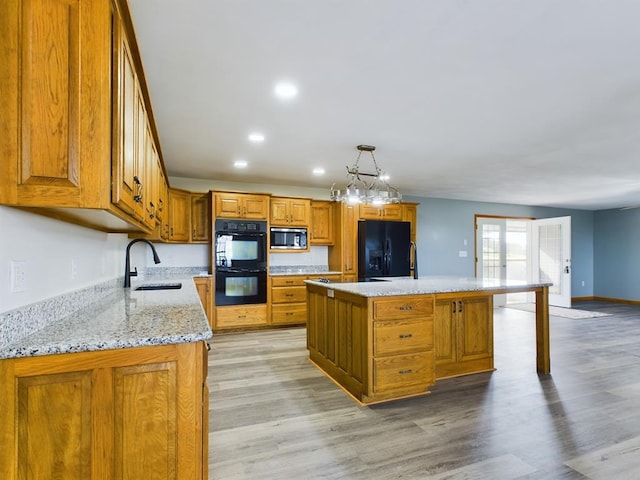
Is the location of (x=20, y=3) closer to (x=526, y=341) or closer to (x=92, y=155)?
(x=92, y=155)

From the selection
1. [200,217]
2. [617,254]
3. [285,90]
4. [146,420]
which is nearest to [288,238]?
[200,217]

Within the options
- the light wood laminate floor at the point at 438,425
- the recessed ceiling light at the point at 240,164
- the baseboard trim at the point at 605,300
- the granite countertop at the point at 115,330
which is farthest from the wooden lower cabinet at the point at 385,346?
the baseboard trim at the point at 605,300

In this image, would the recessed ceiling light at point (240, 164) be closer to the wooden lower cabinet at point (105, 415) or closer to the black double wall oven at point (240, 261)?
the black double wall oven at point (240, 261)

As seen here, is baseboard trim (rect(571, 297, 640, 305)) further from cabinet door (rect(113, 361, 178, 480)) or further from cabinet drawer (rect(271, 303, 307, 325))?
cabinet door (rect(113, 361, 178, 480))

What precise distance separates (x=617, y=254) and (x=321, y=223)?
781 centimetres

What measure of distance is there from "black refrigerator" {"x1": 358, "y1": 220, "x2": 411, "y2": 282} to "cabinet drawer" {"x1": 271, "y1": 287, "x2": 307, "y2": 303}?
1.08 m

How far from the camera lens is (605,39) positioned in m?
1.89

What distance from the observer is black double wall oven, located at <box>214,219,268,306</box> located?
525 cm

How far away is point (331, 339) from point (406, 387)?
82 centimetres

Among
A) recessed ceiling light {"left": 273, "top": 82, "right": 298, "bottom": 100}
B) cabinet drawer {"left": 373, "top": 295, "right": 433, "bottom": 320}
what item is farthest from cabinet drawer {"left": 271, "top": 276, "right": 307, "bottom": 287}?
recessed ceiling light {"left": 273, "top": 82, "right": 298, "bottom": 100}

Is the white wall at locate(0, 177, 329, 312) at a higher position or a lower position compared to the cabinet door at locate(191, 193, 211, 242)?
lower

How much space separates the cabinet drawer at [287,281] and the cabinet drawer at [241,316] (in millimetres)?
405

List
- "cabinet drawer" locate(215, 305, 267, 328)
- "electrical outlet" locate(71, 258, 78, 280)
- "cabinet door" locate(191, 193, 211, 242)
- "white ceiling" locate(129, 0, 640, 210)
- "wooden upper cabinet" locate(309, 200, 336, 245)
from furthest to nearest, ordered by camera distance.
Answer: "wooden upper cabinet" locate(309, 200, 336, 245) < "cabinet door" locate(191, 193, 211, 242) < "cabinet drawer" locate(215, 305, 267, 328) < "electrical outlet" locate(71, 258, 78, 280) < "white ceiling" locate(129, 0, 640, 210)

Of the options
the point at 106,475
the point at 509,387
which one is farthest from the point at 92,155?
the point at 509,387
